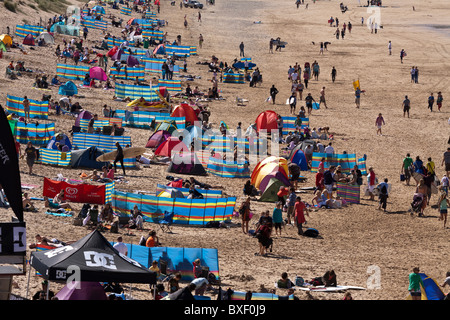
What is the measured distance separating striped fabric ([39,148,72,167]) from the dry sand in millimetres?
427

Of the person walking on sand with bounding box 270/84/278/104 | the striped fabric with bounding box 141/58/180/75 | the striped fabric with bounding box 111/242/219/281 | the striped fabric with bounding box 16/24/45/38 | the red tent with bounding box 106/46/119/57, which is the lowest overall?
the striped fabric with bounding box 111/242/219/281

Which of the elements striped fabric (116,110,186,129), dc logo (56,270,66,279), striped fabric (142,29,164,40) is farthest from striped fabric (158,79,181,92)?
dc logo (56,270,66,279)

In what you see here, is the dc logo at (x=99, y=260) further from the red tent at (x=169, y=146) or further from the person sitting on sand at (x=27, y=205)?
the red tent at (x=169, y=146)

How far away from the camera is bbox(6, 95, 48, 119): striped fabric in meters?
29.8

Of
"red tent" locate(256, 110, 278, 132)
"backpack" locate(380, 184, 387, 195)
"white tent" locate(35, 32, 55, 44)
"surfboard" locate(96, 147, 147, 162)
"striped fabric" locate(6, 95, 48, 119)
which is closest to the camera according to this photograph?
"backpack" locate(380, 184, 387, 195)

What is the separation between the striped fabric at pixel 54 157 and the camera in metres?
25.2

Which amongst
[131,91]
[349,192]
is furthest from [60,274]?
[131,91]

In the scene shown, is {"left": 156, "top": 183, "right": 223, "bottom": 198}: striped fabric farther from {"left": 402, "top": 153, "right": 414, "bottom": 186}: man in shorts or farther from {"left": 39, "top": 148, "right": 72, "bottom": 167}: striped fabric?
{"left": 402, "top": 153, "right": 414, "bottom": 186}: man in shorts

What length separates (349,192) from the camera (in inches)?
952

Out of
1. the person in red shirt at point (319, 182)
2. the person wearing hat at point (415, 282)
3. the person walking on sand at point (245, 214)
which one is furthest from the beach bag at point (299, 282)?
the person in red shirt at point (319, 182)

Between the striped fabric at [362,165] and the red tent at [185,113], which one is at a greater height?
the red tent at [185,113]

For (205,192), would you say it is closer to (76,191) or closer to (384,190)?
(76,191)

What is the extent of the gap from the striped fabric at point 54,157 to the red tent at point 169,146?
3.75m

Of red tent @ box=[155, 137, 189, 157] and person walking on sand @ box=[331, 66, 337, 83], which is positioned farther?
person walking on sand @ box=[331, 66, 337, 83]
